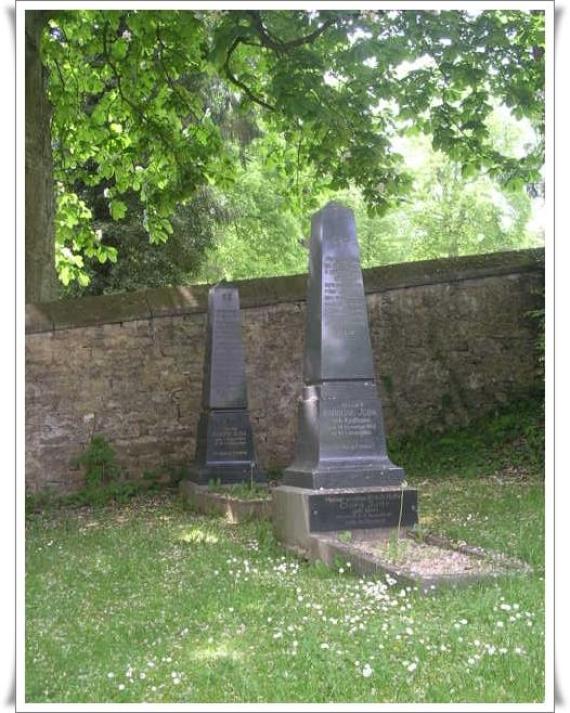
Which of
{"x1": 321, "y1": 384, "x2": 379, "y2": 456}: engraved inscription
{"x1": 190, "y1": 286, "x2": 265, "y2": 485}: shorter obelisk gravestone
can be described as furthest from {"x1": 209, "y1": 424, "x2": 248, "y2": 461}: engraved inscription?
{"x1": 321, "y1": 384, "x2": 379, "y2": 456}: engraved inscription

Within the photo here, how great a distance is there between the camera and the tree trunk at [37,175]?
9.77 meters

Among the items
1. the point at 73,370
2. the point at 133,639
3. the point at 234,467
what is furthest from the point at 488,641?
the point at 73,370

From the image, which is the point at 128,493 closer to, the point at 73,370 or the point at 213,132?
the point at 73,370

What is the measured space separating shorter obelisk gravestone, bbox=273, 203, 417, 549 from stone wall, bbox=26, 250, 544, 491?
15.2 ft

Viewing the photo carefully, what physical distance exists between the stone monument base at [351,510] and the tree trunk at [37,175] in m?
5.54

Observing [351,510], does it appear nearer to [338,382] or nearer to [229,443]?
[338,382]

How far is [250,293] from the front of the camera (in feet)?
39.4

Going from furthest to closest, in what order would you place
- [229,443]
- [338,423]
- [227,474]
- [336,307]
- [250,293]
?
[250,293] → [229,443] → [227,474] → [336,307] → [338,423]

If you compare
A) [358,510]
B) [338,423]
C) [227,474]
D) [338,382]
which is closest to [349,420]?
[338,423]

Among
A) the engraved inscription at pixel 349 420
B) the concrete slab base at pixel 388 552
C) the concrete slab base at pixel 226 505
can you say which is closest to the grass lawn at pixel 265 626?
the concrete slab base at pixel 388 552

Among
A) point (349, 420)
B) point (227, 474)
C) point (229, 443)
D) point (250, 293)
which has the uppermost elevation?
point (250, 293)

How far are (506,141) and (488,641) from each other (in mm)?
26264

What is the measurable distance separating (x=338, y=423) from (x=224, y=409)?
3.55 meters

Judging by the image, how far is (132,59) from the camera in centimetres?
1069
